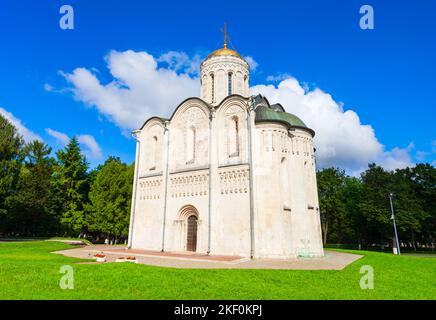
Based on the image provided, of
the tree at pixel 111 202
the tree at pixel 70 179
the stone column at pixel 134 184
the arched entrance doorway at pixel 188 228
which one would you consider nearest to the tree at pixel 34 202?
the tree at pixel 70 179

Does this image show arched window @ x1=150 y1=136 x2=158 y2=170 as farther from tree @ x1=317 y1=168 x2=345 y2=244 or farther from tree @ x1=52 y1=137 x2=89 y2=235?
tree @ x1=317 y1=168 x2=345 y2=244

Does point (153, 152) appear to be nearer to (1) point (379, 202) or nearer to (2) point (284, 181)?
(2) point (284, 181)

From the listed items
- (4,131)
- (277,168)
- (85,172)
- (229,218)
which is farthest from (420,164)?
(4,131)

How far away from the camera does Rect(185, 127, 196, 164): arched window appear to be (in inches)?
916

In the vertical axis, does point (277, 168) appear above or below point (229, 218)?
above

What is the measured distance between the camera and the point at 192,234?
71.1ft

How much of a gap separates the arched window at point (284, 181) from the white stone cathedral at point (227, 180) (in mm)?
75

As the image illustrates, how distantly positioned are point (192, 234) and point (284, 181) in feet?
26.2

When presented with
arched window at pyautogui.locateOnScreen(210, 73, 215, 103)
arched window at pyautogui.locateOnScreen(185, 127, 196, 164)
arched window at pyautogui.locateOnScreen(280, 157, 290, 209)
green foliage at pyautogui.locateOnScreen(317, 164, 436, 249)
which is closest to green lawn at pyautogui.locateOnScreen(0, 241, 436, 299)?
arched window at pyautogui.locateOnScreen(280, 157, 290, 209)

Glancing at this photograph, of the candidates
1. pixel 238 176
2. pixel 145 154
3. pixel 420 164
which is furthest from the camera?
pixel 420 164

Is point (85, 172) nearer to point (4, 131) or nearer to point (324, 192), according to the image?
point (4, 131)

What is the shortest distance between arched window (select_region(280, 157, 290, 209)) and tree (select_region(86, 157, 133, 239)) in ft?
62.6

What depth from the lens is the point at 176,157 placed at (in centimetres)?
2380
